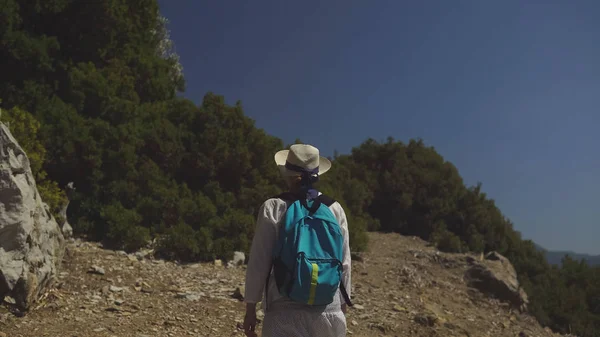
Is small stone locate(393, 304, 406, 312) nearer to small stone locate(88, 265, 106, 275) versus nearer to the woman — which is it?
small stone locate(88, 265, 106, 275)

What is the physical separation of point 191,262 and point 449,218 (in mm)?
10614

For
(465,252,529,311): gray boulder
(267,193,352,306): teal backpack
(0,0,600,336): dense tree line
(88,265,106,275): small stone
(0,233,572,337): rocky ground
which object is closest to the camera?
(267,193,352,306): teal backpack

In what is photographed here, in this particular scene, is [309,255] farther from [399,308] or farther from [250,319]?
[399,308]

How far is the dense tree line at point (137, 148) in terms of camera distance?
8.16 meters

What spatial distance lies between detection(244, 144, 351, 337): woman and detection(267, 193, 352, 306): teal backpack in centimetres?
6

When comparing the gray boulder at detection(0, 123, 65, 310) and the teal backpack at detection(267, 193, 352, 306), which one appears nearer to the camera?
the teal backpack at detection(267, 193, 352, 306)

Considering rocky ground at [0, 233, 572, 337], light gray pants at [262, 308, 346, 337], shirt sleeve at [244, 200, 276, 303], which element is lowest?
rocky ground at [0, 233, 572, 337]

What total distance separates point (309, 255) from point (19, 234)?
3.69m

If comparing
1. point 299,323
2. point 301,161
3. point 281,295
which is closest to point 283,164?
point 301,161

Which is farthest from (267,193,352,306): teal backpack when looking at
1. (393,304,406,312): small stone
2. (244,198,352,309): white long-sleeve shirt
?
(393,304,406,312): small stone

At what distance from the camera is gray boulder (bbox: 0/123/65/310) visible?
15.3 feet

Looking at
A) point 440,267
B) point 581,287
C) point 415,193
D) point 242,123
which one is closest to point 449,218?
point 415,193

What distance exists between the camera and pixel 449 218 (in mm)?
16031

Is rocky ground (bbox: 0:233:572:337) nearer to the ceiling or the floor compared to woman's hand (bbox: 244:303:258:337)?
nearer to the floor
